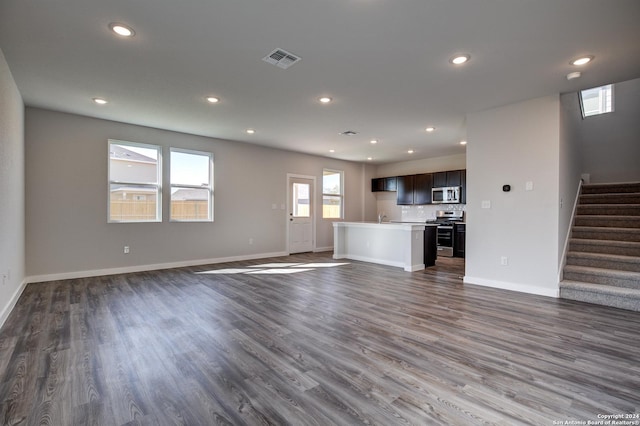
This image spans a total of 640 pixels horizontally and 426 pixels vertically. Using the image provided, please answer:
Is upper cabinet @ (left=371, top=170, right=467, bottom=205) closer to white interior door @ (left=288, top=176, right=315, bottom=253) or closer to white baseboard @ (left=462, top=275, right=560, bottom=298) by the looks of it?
white interior door @ (left=288, top=176, right=315, bottom=253)

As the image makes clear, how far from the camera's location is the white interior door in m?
8.02

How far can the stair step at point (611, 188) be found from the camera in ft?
18.3

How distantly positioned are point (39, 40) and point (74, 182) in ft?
9.40

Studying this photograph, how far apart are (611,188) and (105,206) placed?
910 centimetres

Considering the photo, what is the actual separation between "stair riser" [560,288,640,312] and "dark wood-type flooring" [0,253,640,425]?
169 millimetres

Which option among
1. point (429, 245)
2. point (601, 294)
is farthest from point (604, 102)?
point (601, 294)

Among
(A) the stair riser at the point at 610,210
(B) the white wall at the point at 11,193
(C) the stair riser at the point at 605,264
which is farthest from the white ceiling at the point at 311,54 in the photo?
(A) the stair riser at the point at 610,210

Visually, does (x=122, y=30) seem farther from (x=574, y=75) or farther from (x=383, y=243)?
(x=383, y=243)

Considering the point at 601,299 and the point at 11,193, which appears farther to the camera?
the point at 601,299

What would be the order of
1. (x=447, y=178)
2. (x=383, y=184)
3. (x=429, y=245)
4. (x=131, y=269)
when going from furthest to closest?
1. (x=383, y=184)
2. (x=447, y=178)
3. (x=429, y=245)
4. (x=131, y=269)

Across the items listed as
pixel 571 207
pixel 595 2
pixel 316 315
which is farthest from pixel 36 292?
pixel 571 207

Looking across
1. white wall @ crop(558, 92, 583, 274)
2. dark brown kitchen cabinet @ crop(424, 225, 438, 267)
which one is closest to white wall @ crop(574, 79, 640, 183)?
white wall @ crop(558, 92, 583, 274)

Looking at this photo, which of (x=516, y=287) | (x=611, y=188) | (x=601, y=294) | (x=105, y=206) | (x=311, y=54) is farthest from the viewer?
(x=611, y=188)

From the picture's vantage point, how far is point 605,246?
4.45 m
